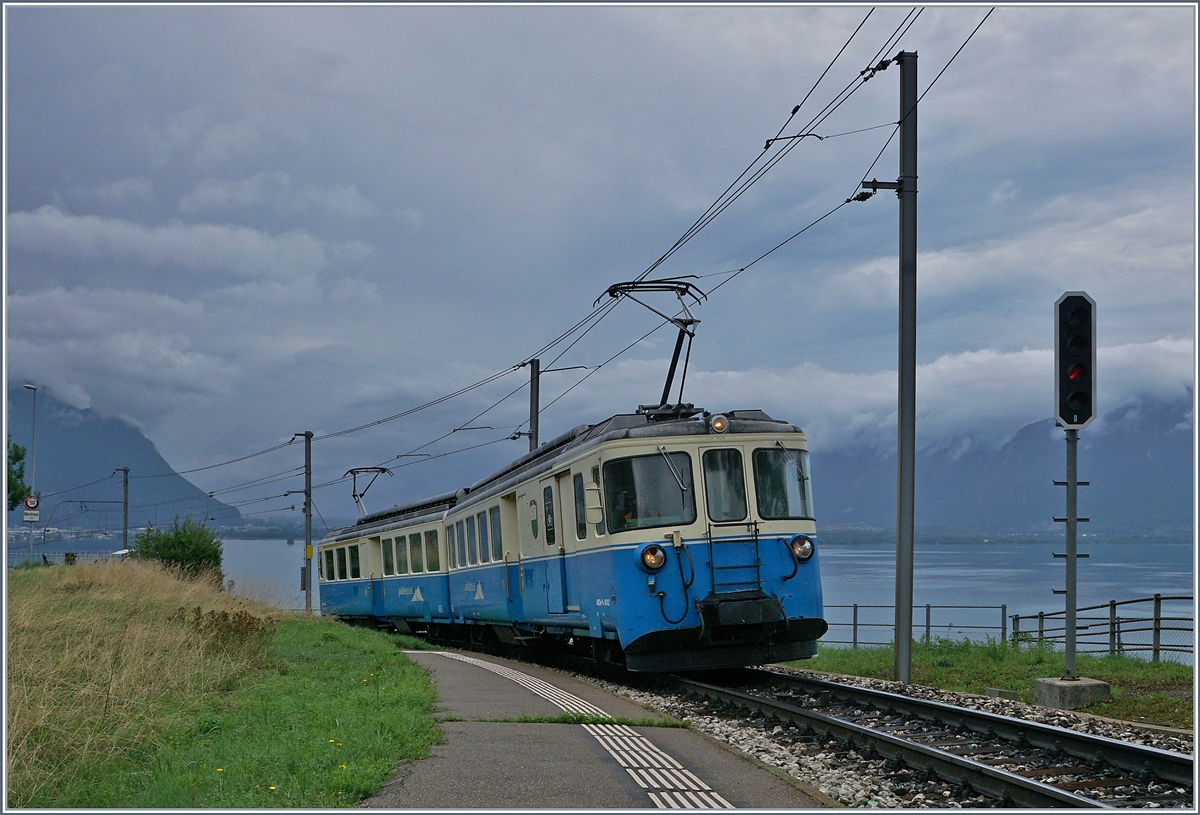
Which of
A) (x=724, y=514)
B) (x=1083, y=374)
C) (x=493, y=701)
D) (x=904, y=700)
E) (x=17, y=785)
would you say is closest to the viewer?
(x=17, y=785)

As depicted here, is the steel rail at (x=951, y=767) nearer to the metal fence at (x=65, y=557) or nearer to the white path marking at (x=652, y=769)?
the white path marking at (x=652, y=769)

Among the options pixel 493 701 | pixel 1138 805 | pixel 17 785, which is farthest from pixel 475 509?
pixel 1138 805

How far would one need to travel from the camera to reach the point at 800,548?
1345 cm

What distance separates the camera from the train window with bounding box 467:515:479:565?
20.6m

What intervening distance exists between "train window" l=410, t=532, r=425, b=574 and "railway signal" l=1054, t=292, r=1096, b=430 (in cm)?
1694

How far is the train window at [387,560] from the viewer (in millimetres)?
29734

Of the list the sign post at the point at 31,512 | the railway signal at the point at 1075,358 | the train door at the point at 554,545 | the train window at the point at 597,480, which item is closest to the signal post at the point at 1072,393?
the railway signal at the point at 1075,358

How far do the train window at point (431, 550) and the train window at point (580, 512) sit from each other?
10.6 m

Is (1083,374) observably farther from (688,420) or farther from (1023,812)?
(1023,812)

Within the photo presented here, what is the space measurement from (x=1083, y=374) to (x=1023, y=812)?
7.15m

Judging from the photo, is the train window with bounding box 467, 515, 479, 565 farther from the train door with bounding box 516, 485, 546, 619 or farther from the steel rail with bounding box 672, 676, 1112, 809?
the steel rail with bounding box 672, 676, 1112, 809

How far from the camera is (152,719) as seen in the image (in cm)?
938

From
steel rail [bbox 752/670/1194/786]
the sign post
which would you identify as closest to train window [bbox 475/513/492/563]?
steel rail [bbox 752/670/1194/786]

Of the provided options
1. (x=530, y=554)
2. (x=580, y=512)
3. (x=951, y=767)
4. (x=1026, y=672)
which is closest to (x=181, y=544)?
(x=530, y=554)
